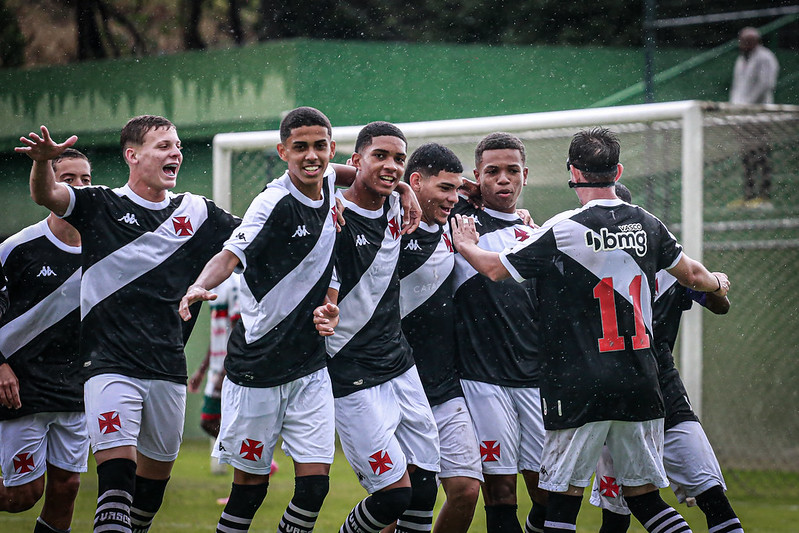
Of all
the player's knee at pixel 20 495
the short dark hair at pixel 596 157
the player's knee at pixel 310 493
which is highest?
the short dark hair at pixel 596 157

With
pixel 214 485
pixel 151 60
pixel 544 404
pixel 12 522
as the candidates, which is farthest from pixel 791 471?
pixel 151 60

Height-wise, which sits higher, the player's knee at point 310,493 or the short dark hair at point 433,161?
A: the short dark hair at point 433,161

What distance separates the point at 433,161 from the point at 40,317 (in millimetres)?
2320

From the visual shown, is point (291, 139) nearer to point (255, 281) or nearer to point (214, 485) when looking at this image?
point (255, 281)

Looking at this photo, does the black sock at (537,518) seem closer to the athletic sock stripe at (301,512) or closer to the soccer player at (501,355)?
the soccer player at (501,355)

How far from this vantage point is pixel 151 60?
1608 centimetres

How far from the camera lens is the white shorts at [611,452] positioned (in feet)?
17.3

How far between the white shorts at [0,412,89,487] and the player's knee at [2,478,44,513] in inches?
1.2

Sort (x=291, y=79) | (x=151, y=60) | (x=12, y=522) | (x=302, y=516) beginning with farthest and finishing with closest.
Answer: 1. (x=151, y=60)
2. (x=291, y=79)
3. (x=12, y=522)
4. (x=302, y=516)

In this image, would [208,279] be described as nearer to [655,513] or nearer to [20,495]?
[20,495]

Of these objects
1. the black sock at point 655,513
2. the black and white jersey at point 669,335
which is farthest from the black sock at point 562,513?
the black and white jersey at point 669,335

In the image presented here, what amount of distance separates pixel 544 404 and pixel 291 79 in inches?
381

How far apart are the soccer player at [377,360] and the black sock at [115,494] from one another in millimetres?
1053

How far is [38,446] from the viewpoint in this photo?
20.2 ft
